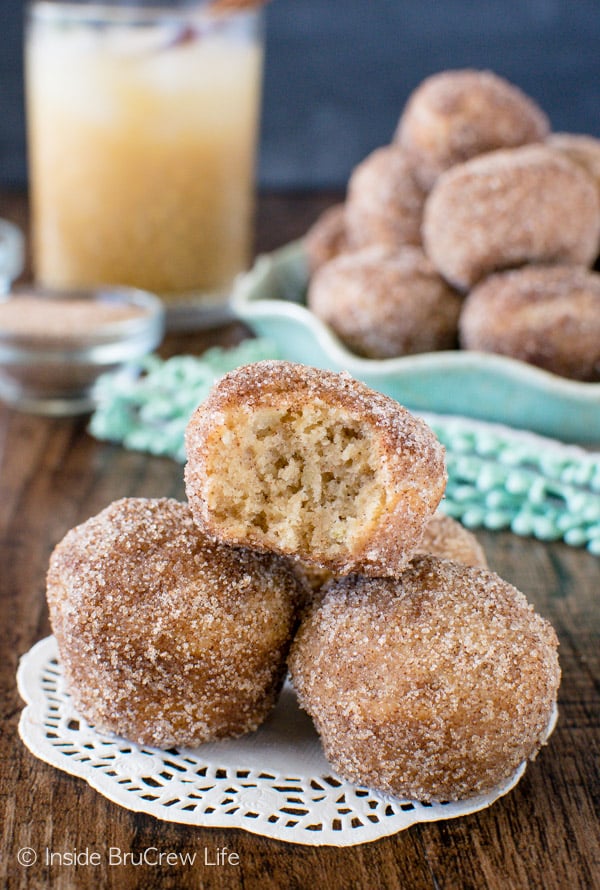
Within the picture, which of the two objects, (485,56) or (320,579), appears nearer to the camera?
(320,579)

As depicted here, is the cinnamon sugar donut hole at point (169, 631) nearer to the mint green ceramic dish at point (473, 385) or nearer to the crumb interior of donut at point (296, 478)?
the crumb interior of donut at point (296, 478)

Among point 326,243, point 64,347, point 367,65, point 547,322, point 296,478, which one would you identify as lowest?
point 367,65

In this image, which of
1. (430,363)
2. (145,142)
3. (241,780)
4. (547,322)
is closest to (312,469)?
(241,780)

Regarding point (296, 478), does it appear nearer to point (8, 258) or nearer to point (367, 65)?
point (8, 258)

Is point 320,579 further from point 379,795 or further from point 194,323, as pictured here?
point 194,323

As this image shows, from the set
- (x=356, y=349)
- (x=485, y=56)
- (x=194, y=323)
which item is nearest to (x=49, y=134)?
(x=194, y=323)

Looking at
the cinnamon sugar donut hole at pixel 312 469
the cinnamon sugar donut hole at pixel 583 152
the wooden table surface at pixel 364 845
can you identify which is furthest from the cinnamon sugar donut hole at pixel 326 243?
the cinnamon sugar donut hole at pixel 312 469


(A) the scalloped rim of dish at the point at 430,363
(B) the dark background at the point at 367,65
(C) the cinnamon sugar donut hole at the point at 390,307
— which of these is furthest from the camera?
(B) the dark background at the point at 367,65

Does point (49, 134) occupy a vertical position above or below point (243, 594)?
below
